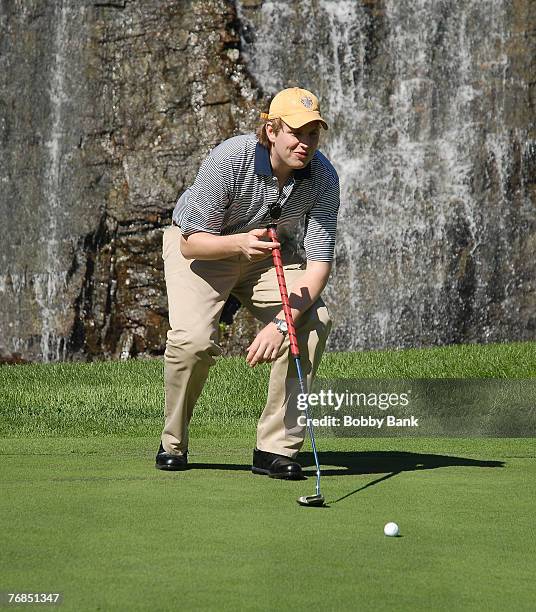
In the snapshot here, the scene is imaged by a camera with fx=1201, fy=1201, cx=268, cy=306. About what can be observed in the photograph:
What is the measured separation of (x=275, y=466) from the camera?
5203mm

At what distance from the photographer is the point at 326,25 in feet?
52.9

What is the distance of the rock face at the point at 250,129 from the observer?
50.5ft

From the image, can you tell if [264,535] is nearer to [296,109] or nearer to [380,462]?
[296,109]

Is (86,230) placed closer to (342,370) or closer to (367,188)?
(367,188)

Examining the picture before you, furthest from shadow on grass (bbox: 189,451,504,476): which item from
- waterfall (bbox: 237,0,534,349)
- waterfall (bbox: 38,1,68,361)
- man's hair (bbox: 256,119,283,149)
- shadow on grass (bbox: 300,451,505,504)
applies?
waterfall (bbox: 38,1,68,361)

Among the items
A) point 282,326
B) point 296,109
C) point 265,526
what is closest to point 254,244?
point 282,326

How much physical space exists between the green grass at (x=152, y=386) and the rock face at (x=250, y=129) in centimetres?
266

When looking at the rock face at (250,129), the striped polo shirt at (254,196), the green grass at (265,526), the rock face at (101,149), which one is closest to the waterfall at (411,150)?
the rock face at (250,129)

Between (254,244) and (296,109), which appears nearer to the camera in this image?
(296,109)

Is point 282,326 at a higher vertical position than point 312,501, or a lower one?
higher

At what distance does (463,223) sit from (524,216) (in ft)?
2.55

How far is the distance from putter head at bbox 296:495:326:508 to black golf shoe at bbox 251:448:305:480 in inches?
32.7

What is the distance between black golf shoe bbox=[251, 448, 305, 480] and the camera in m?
5.15

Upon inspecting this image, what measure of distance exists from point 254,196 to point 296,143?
1.25 ft
